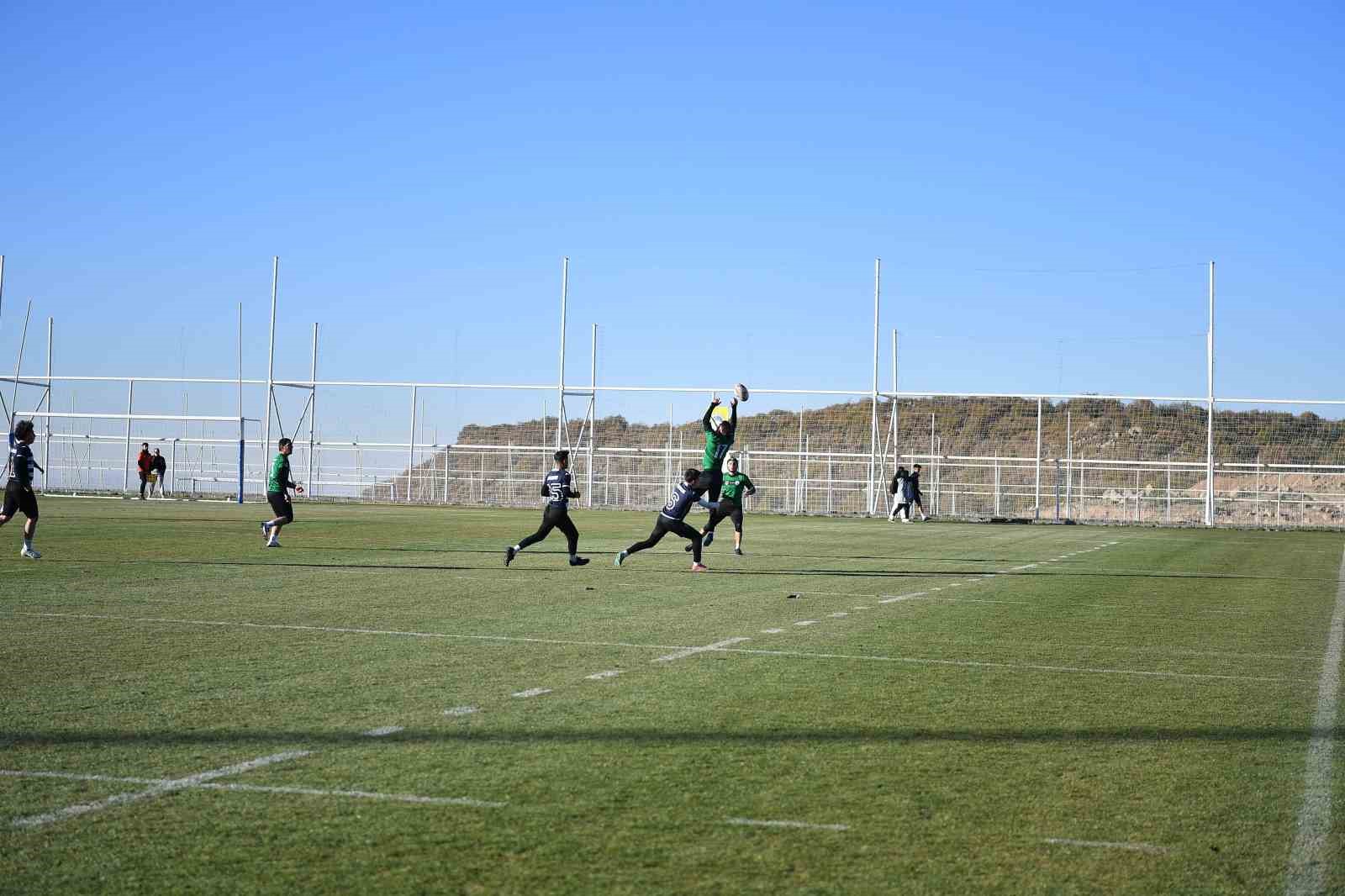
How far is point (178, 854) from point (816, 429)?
59.4 metres

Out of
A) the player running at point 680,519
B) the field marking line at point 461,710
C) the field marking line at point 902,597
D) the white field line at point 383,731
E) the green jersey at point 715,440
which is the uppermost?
the green jersey at point 715,440

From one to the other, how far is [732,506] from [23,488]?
11.2m

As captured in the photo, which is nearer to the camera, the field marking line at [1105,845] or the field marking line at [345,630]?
the field marking line at [1105,845]

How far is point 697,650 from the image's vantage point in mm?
10492

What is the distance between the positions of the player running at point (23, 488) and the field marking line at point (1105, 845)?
1673 cm

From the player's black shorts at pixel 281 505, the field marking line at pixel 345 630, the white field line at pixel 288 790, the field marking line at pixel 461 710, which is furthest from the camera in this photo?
the player's black shorts at pixel 281 505

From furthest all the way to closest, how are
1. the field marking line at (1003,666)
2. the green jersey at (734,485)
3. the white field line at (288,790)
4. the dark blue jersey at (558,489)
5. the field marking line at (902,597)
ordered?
the green jersey at (734,485)
the dark blue jersey at (558,489)
the field marking line at (902,597)
the field marking line at (1003,666)
the white field line at (288,790)

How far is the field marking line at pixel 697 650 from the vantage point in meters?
9.88

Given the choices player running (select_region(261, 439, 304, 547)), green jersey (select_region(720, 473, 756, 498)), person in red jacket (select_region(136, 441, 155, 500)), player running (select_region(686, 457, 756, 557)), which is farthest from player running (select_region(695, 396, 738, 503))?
person in red jacket (select_region(136, 441, 155, 500))

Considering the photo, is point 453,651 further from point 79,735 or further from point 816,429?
point 816,429

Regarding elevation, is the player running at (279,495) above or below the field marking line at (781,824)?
above

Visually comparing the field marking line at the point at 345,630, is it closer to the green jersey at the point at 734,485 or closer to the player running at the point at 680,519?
the player running at the point at 680,519

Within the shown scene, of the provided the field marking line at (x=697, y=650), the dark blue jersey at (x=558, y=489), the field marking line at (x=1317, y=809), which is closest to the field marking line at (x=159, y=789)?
the field marking line at (x=697, y=650)

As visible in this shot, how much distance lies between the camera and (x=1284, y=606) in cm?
1579
